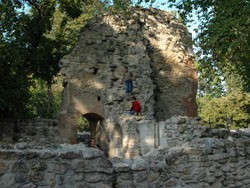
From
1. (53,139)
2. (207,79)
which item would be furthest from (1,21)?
(207,79)

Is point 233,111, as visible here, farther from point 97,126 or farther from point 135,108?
point 135,108

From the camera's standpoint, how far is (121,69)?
49.5ft

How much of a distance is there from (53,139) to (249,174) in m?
9.96

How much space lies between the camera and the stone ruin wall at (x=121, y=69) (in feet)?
47.7

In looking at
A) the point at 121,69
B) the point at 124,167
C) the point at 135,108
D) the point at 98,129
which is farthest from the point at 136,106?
the point at 124,167

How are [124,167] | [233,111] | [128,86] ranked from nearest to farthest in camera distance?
[124,167], [128,86], [233,111]

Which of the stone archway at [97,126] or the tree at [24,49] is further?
the stone archway at [97,126]

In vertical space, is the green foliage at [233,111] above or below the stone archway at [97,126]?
above

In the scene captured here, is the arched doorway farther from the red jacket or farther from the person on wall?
the red jacket

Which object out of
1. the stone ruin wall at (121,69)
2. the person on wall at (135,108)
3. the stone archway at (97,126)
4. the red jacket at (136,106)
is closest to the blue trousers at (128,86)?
the stone ruin wall at (121,69)

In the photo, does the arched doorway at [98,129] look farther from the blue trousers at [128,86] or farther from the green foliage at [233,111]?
the green foliage at [233,111]

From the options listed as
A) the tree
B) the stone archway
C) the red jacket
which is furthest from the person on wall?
the tree

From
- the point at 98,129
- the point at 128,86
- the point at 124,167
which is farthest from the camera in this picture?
the point at 98,129

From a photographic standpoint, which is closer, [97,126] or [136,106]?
[136,106]
